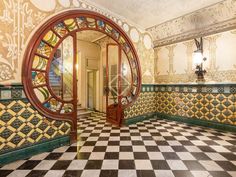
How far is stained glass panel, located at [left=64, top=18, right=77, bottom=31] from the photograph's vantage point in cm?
303

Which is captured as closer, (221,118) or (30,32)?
(30,32)

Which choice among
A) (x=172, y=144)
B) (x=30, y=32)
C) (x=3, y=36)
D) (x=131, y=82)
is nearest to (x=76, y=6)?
(x=30, y=32)

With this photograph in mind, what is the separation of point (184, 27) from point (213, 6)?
37.6 inches

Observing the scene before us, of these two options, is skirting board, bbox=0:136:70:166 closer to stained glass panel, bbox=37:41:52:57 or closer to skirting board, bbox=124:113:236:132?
stained glass panel, bbox=37:41:52:57

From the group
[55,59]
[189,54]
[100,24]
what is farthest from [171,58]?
[55,59]

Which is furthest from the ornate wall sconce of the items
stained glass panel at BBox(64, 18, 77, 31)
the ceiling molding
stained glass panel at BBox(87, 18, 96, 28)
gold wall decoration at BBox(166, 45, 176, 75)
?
stained glass panel at BBox(64, 18, 77, 31)

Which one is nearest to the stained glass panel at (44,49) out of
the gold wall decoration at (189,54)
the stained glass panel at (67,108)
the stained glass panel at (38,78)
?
the stained glass panel at (38,78)

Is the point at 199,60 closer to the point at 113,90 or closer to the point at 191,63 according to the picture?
the point at 191,63

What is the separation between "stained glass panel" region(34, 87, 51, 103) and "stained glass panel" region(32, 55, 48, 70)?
43 cm

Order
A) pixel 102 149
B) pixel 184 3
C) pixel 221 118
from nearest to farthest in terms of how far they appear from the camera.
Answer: pixel 102 149, pixel 184 3, pixel 221 118

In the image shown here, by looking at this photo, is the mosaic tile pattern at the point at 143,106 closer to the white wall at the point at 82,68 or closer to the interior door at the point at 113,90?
the interior door at the point at 113,90

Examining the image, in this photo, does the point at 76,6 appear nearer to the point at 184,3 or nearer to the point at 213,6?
the point at 184,3

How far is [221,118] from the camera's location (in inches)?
154

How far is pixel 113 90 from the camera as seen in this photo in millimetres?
5242
